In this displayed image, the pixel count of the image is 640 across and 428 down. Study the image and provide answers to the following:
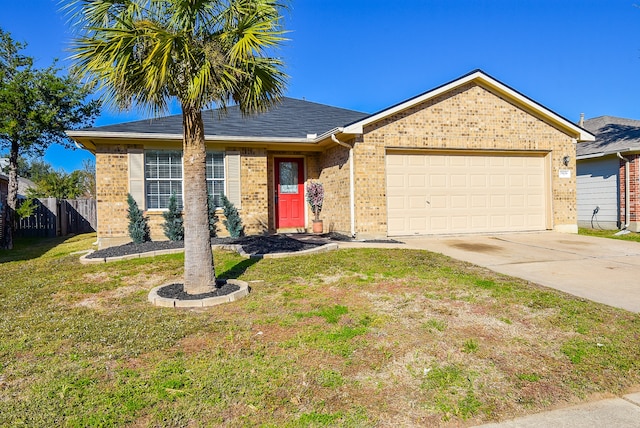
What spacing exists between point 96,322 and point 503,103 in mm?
11315

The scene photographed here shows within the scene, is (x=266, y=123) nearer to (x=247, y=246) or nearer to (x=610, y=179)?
(x=247, y=246)

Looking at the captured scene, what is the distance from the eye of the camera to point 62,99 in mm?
18016

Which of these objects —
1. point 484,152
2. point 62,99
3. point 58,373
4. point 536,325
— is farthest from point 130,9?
point 62,99

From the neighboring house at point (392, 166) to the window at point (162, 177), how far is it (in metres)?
0.03

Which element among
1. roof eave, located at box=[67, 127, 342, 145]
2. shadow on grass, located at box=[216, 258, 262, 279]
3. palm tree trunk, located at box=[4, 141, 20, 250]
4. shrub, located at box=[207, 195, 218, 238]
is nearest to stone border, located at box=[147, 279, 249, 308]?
shadow on grass, located at box=[216, 258, 262, 279]

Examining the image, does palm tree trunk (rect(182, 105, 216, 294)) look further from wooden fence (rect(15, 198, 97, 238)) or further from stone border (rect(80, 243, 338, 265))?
wooden fence (rect(15, 198, 97, 238))

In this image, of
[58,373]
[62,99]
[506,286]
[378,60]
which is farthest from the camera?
[62,99]

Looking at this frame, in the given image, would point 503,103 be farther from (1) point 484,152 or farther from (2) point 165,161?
(2) point 165,161

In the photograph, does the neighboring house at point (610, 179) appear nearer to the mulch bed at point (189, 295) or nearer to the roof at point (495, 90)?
the roof at point (495, 90)

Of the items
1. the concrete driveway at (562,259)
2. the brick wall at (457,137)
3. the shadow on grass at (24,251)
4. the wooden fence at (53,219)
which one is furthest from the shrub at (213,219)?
the wooden fence at (53,219)

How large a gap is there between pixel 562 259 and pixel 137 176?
10092mm

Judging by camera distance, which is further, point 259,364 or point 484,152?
point 484,152

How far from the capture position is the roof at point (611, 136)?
13836mm

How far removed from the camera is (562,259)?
7988 mm
